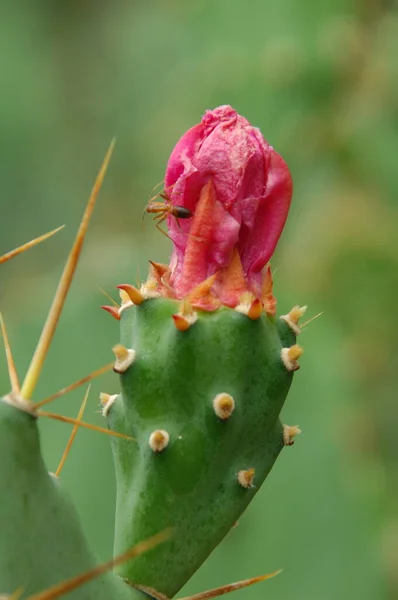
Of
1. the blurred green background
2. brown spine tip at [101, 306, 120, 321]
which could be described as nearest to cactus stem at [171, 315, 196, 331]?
brown spine tip at [101, 306, 120, 321]

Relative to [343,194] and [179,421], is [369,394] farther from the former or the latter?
[179,421]

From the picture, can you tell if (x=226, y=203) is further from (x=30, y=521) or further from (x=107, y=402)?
(x=30, y=521)

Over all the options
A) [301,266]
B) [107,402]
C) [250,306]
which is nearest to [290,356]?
[250,306]

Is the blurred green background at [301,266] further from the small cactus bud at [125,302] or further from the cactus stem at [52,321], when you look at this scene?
the cactus stem at [52,321]

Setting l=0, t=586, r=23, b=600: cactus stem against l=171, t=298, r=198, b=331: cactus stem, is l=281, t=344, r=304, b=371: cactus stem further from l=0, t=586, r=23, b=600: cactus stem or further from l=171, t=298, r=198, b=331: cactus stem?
l=0, t=586, r=23, b=600: cactus stem

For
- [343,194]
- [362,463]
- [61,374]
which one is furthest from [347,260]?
[61,374]

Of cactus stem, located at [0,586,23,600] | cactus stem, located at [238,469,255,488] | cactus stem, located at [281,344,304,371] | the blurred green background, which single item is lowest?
the blurred green background
